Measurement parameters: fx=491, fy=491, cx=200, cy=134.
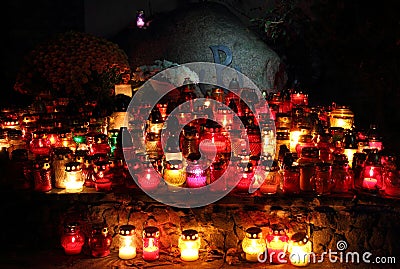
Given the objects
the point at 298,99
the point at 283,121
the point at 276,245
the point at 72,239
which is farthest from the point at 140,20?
the point at 276,245

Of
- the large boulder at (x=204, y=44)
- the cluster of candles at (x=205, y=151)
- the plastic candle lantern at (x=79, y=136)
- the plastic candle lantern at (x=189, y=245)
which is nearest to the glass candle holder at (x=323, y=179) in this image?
the cluster of candles at (x=205, y=151)

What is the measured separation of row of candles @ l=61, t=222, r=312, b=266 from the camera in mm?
4282

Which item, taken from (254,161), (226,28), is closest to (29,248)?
(254,161)

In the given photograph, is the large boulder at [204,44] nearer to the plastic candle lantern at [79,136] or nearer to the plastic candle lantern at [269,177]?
the plastic candle lantern at [79,136]

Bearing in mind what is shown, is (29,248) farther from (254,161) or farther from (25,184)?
(254,161)

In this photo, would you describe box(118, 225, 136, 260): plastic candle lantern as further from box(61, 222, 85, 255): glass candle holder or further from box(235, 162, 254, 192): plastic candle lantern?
box(235, 162, 254, 192): plastic candle lantern

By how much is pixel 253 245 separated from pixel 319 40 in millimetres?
4312

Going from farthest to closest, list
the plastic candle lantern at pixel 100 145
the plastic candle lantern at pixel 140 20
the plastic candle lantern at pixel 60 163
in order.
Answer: the plastic candle lantern at pixel 140 20
the plastic candle lantern at pixel 100 145
the plastic candle lantern at pixel 60 163

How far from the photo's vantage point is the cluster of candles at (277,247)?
427 centimetres

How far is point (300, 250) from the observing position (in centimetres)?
428

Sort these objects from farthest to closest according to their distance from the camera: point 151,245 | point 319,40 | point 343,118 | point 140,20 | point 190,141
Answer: point 140,20
point 319,40
point 343,118
point 190,141
point 151,245

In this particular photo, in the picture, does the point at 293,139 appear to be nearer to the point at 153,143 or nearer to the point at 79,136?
the point at 153,143

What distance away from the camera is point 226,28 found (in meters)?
9.58

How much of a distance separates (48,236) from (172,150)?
4.79ft
